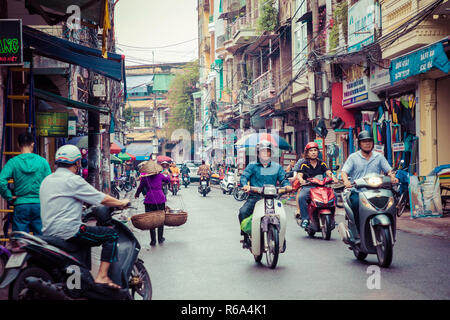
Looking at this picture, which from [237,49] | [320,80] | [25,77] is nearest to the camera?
[25,77]

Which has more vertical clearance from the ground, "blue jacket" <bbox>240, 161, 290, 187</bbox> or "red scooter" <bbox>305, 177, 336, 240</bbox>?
"blue jacket" <bbox>240, 161, 290, 187</bbox>

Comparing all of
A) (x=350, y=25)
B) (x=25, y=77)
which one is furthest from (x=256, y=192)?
(x=350, y=25)

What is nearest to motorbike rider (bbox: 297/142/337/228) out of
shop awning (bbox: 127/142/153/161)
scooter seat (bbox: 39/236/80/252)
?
scooter seat (bbox: 39/236/80/252)

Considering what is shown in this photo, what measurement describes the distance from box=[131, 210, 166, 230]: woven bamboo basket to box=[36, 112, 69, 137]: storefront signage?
5.65 meters

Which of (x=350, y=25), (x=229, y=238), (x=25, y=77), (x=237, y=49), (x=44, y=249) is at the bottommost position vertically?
(x=229, y=238)

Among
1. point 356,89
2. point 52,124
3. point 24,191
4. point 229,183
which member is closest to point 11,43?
point 24,191

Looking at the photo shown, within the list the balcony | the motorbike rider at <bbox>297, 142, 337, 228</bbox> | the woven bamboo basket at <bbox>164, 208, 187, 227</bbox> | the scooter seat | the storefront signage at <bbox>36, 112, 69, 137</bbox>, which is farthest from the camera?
the balcony

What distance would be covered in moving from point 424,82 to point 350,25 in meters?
4.65

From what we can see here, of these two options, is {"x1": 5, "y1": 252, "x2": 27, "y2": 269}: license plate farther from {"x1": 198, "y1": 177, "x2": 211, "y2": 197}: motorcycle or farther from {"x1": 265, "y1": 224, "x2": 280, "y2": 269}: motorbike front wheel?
{"x1": 198, "y1": 177, "x2": 211, "y2": 197}: motorcycle

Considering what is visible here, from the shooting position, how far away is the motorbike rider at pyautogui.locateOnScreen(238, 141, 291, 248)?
9.07 metres

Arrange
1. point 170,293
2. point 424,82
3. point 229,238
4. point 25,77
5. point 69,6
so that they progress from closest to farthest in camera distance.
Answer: point 170,293, point 69,6, point 229,238, point 25,77, point 424,82

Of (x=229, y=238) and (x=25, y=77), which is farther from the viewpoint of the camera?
(x=25, y=77)

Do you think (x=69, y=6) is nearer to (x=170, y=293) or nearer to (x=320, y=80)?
(x=170, y=293)

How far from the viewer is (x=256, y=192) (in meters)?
8.69
